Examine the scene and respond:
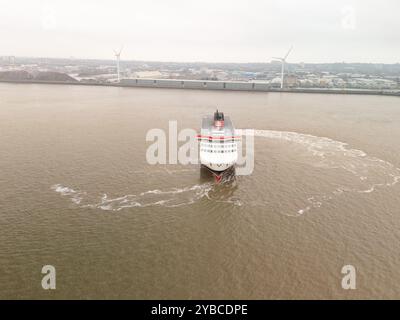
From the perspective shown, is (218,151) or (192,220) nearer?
(192,220)

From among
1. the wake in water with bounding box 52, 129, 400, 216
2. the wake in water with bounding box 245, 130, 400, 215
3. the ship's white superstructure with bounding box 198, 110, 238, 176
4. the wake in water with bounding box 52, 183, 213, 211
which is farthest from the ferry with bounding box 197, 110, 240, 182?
the wake in water with bounding box 245, 130, 400, 215

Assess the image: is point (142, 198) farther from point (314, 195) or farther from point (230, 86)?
point (230, 86)

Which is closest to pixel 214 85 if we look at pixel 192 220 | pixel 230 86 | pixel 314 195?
pixel 230 86

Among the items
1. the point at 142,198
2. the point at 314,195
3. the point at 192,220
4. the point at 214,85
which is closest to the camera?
the point at 192,220

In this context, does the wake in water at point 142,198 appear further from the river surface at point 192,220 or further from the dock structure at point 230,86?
the dock structure at point 230,86

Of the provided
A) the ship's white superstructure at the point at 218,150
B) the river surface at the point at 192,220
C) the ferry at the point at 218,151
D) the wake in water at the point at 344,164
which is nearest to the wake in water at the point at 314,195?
the wake in water at the point at 344,164
